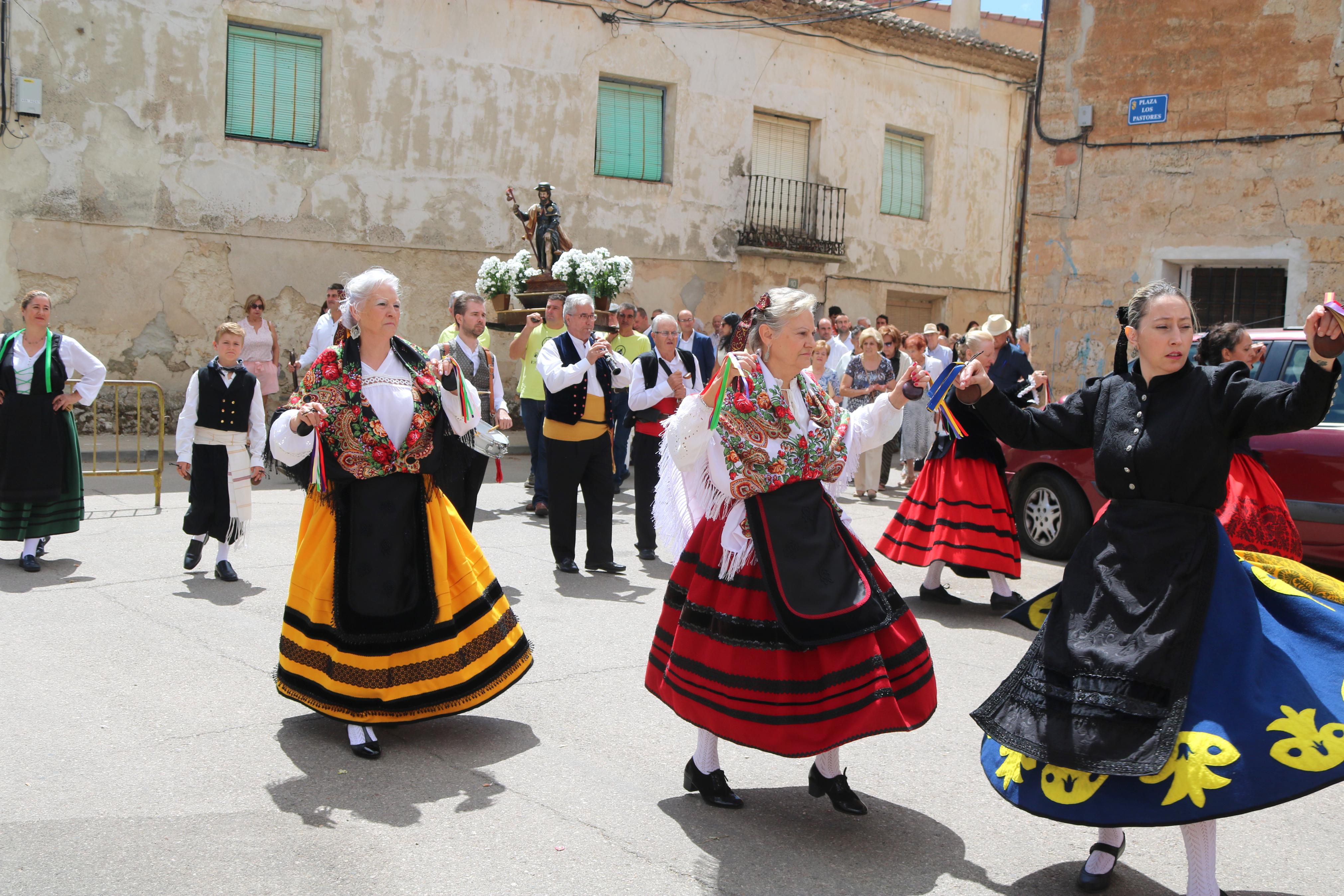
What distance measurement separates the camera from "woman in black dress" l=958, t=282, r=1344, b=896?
315cm

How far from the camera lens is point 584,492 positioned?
857 centimetres

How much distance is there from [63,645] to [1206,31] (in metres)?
13.2

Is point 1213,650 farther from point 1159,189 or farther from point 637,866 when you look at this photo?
point 1159,189

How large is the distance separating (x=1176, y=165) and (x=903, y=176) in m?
8.75

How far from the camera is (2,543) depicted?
8938 millimetres

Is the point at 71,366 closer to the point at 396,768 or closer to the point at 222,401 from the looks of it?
the point at 222,401

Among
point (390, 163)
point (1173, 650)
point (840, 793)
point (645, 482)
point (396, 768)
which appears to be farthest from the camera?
point (390, 163)

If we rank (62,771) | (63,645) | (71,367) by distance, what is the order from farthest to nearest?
1. (71,367)
2. (63,645)
3. (62,771)

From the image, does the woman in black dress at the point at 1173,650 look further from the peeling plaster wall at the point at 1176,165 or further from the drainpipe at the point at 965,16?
the drainpipe at the point at 965,16

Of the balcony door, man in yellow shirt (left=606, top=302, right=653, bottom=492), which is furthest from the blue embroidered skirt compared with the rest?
the balcony door

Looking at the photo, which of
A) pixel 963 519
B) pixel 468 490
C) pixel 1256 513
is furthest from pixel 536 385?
pixel 1256 513

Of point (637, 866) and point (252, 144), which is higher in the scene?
point (252, 144)

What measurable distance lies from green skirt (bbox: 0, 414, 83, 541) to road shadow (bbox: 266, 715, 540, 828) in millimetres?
4004

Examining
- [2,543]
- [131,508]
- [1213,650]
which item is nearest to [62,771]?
[1213,650]
